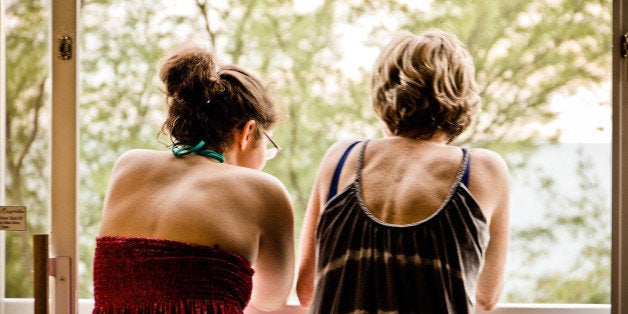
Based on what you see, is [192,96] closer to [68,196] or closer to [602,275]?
[68,196]

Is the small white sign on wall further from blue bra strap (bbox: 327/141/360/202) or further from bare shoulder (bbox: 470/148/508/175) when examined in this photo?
bare shoulder (bbox: 470/148/508/175)

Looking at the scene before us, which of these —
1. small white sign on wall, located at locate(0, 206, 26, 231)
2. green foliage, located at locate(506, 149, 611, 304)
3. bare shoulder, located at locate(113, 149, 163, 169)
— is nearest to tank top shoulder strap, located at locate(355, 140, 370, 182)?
bare shoulder, located at locate(113, 149, 163, 169)

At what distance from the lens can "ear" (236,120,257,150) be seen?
162cm

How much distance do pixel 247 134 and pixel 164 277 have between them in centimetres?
43

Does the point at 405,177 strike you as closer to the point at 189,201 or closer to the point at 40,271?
the point at 189,201

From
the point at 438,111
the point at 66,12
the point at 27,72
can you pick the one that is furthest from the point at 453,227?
the point at 27,72

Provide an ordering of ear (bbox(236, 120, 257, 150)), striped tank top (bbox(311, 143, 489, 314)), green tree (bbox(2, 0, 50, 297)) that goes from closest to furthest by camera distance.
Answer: striped tank top (bbox(311, 143, 489, 314)) → ear (bbox(236, 120, 257, 150)) → green tree (bbox(2, 0, 50, 297))

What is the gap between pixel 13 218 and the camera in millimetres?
1657

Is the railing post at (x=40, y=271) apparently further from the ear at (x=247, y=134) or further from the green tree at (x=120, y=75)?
the ear at (x=247, y=134)

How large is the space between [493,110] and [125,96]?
1.07 m

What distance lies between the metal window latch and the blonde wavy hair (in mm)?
807

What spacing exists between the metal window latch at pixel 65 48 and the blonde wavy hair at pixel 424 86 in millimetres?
807

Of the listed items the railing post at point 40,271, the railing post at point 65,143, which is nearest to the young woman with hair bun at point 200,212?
the railing post at point 40,271

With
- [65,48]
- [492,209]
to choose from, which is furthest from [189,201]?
[492,209]
